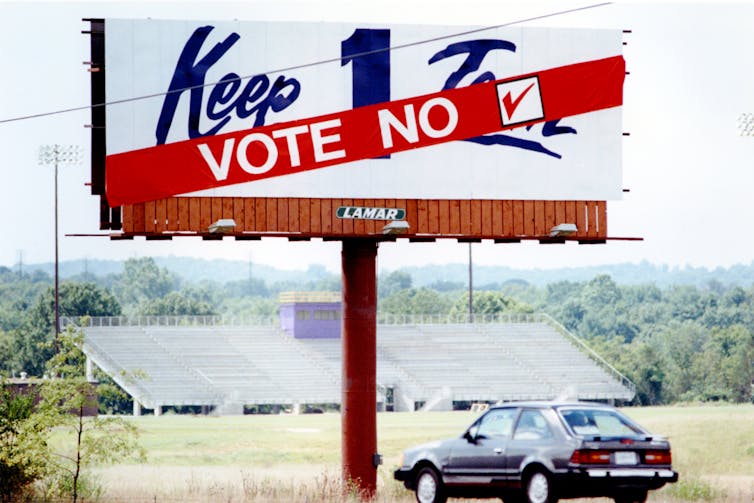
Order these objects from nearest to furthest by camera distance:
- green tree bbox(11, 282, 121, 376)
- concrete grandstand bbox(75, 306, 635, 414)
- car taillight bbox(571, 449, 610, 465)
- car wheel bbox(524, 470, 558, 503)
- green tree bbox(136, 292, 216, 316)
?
1. car taillight bbox(571, 449, 610, 465)
2. car wheel bbox(524, 470, 558, 503)
3. concrete grandstand bbox(75, 306, 635, 414)
4. green tree bbox(11, 282, 121, 376)
5. green tree bbox(136, 292, 216, 316)

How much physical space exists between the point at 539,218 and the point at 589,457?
37.3 feet

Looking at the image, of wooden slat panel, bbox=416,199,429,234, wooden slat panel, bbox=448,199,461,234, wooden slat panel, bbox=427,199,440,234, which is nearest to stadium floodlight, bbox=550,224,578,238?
wooden slat panel, bbox=448,199,461,234

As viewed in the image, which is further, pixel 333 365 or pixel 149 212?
pixel 333 365

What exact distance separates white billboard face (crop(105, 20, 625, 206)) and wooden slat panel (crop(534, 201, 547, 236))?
0.78 ft

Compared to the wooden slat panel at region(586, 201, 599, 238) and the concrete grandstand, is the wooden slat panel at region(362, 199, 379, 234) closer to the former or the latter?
the wooden slat panel at region(586, 201, 599, 238)

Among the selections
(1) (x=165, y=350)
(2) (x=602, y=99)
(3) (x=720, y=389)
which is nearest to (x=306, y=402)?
(1) (x=165, y=350)

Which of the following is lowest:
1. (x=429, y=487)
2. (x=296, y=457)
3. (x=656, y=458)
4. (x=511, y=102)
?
(x=296, y=457)

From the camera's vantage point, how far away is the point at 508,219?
32.3 meters

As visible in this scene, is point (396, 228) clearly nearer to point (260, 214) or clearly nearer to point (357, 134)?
point (357, 134)

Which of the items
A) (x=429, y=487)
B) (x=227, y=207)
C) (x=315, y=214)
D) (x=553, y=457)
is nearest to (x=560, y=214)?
(x=315, y=214)

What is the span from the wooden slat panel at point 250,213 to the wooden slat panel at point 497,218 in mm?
5025

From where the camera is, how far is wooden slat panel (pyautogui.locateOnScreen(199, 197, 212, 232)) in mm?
31438

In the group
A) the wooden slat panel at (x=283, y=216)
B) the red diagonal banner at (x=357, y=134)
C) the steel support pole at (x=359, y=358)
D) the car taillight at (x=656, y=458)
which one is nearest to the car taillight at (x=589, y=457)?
the car taillight at (x=656, y=458)

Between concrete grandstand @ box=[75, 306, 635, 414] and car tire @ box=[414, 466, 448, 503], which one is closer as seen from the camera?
car tire @ box=[414, 466, 448, 503]
